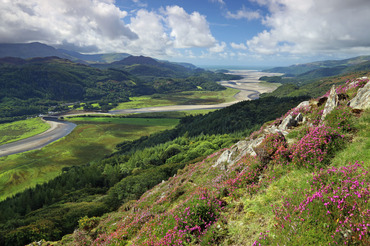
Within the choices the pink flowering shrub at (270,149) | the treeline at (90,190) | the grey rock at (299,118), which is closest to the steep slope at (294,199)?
the pink flowering shrub at (270,149)

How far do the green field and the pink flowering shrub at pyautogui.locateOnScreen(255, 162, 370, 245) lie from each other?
11630 centimetres

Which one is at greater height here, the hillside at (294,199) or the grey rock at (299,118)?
the grey rock at (299,118)

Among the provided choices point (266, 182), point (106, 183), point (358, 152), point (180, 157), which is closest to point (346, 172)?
point (358, 152)

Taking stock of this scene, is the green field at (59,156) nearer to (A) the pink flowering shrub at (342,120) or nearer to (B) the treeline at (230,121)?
(B) the treeline at (230,121)

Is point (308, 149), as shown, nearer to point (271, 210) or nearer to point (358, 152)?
point (358, 152)

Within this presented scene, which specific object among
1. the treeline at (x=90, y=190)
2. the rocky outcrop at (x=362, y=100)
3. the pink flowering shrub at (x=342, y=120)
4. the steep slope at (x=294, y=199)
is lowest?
the treeline at (x=90, y=190)

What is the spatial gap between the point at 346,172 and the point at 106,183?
7446cm

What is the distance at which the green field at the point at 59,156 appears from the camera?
96.9 m

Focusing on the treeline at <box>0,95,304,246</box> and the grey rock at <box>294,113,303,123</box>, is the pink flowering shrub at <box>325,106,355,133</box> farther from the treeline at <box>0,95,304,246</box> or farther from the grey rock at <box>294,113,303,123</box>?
the treeline at <box>0,95,304,246</box>

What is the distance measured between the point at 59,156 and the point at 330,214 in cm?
15420

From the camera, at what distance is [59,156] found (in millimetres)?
128375

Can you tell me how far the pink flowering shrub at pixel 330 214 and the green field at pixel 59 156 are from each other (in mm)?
116303

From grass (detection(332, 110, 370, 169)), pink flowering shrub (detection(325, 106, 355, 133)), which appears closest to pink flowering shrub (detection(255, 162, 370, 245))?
grass (detection(332, 110, 370, 169))

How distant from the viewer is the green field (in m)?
96.9
